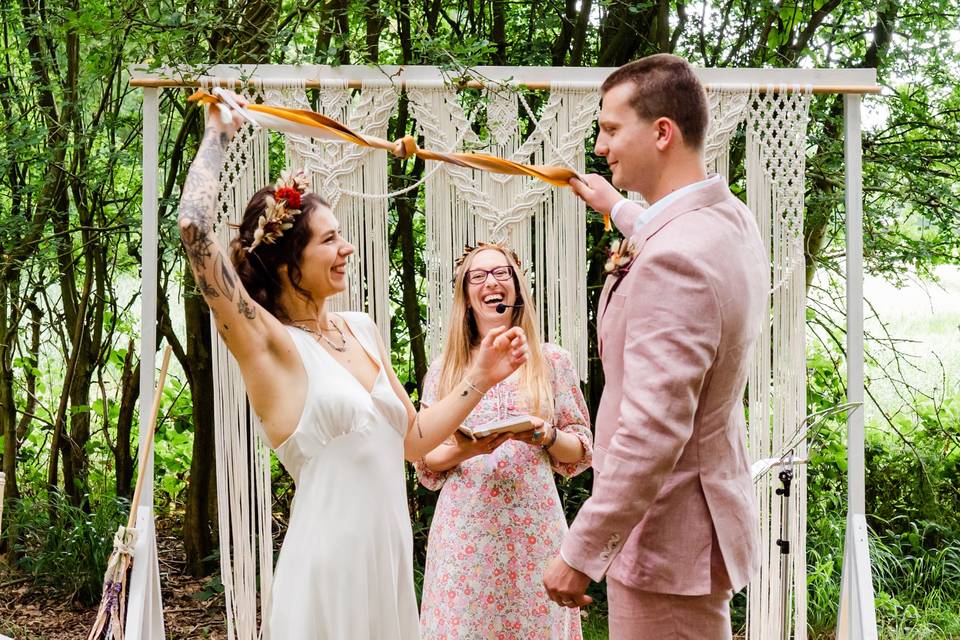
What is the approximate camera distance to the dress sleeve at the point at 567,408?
2963mm

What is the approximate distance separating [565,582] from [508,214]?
1.55 m

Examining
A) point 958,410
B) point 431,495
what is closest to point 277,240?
point 431,495

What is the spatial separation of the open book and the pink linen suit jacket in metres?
0.56

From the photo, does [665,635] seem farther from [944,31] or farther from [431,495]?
Answer: [944,31]

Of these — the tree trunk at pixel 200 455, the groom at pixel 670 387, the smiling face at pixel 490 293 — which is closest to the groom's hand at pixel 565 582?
the groom at pixel 670 387

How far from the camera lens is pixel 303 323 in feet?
7.52

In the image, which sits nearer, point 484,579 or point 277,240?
point 277,240

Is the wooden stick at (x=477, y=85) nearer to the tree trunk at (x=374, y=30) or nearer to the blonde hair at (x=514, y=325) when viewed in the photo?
the blonde hair at (x=514, y=325)

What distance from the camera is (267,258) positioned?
89.9 inches

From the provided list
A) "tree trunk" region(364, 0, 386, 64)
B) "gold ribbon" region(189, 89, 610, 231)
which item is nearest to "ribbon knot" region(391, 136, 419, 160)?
"gold ribbon" region(189, 89, 610, 231)

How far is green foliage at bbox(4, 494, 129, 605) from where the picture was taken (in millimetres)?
4426

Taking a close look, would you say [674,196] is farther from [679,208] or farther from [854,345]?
[854,345]

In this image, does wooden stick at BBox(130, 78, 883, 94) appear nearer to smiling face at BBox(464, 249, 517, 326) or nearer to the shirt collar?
smiling face at BBox(464, 249, 517, 326)

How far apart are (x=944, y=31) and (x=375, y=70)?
2.84 meters
